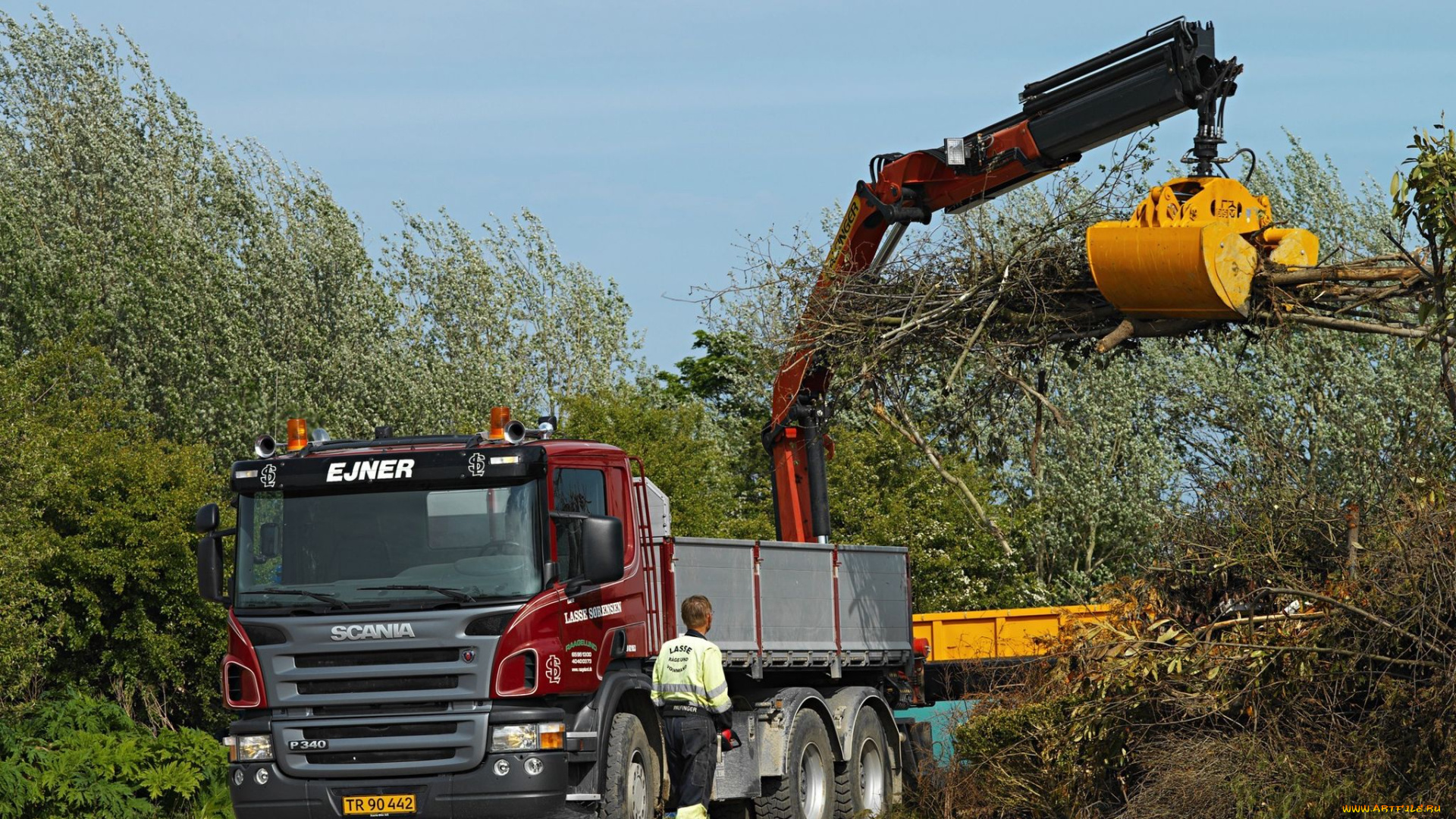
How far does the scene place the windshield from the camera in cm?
1013

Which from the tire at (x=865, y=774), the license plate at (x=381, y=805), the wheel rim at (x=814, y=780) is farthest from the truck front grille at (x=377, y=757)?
the tire at (x=865, y=774)

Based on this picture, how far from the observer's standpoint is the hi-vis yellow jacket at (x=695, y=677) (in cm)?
1027

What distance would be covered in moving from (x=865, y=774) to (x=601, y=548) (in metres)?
5.31

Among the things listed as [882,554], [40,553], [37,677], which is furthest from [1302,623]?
[37,677]

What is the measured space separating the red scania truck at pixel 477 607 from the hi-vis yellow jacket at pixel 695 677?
17.2 inches

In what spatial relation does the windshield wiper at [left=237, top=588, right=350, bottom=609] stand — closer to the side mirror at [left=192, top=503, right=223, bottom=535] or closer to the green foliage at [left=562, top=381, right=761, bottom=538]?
the side mirror at [left=192, top=503, right=223, bottom=535]

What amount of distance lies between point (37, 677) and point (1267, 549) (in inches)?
539

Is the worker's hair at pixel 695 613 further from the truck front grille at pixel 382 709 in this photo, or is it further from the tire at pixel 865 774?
the tire at pixel 865 774

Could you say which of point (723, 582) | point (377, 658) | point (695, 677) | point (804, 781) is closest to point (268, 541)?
point (377, 658)

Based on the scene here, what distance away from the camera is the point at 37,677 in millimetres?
18500

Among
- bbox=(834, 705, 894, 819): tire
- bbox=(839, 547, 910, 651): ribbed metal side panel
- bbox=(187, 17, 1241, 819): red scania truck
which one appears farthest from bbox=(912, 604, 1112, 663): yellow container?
bbox=(187, 17, 1241, 819): red scania truck

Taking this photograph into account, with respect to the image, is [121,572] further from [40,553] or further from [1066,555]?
[1066,555]

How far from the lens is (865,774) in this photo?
1446 cm

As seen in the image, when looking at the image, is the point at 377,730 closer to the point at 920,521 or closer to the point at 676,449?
the point at 676,449
